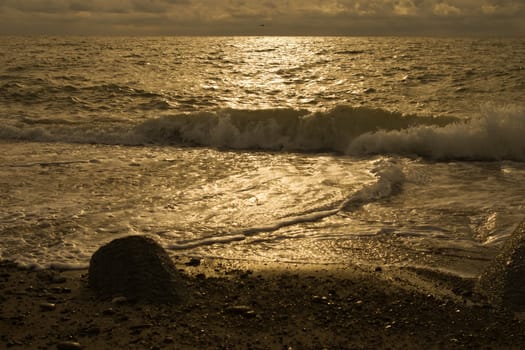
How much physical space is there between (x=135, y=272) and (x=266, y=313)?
110 centimetres

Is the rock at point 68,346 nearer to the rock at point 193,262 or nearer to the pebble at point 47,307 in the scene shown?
the pebble at point 47,307

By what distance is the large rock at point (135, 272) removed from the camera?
4.73 metres

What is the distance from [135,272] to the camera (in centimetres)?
480

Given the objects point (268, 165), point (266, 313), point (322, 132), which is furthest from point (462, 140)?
point (266, 313)

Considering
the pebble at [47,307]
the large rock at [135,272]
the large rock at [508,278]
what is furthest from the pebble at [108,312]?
the large rock at [508,278]

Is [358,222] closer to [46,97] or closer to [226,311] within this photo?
[226,311]

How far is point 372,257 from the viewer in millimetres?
5875

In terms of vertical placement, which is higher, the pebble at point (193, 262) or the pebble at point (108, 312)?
the pebble at point (108, 312)

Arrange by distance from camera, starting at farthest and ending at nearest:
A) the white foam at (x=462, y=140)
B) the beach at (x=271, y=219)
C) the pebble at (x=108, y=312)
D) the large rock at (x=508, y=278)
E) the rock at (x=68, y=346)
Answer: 1. the white foam at (x=462, y=140)
2. the large rock at (x=508, y=278)
3. the pebble at (x=108, y=312)
4. the beach at (x=271, y=219)
5. the rock at (x=68, y=346)

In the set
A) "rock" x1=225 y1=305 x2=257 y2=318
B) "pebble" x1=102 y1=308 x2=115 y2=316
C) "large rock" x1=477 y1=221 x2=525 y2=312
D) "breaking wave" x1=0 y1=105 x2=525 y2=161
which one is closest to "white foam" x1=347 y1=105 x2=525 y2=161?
"breaking wave" x1=0 y1=105 x2=525 y2=161

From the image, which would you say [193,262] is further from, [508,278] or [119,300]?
[508,278]

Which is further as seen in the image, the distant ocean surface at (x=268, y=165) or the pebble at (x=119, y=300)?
the distant ocean surface at (x=268, y=165)

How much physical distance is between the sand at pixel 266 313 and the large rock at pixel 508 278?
0.10 meters

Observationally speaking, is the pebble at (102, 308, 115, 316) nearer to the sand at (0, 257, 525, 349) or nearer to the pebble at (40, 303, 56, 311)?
the sand at (0, 257, 525, 349)
